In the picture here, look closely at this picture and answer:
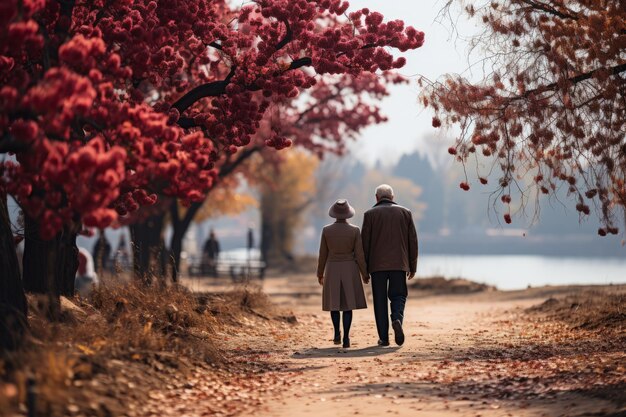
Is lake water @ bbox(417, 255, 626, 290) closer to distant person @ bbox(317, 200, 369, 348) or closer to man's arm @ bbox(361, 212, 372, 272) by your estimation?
man's arm @ bbox(361, 212, 372, 272)

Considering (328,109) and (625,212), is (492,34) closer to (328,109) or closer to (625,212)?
(625,212)

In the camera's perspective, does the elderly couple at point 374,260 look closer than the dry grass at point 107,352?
No

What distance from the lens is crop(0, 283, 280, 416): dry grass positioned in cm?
748

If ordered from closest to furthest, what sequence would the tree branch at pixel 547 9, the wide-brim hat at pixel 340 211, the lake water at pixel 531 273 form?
the wide-brim hat at pixel 340 211 → the tree branch at pixel 547 9 → the lake water at pixel 531 273

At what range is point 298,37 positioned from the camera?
13484 mm

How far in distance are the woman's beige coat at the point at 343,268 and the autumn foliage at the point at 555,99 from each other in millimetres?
1934

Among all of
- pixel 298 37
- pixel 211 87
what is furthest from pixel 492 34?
pixel 211 87

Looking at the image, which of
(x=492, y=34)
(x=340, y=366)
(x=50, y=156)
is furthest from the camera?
(x=492, y=34)

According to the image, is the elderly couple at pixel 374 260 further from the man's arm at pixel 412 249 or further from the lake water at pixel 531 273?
the lake water at pixel 531 273

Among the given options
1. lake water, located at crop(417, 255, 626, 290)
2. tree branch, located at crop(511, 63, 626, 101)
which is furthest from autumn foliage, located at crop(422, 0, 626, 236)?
lake water, located at crop(417, 255, 626, 290)

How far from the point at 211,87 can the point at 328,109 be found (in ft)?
57.9

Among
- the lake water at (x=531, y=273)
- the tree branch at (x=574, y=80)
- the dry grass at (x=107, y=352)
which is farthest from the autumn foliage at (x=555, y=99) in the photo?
the lake water at (x=531, y=273)

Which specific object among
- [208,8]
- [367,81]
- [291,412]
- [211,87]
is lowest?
[291,412]

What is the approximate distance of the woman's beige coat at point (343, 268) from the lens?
12703 millimetres
